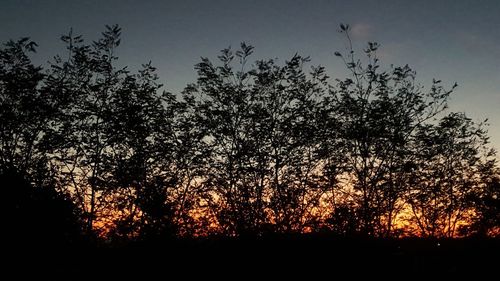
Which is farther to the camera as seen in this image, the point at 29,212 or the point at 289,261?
the point at 29,212

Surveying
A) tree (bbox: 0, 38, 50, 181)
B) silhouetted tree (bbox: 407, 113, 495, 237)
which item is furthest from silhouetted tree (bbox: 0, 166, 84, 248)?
silhouetted tree (bbox: 407, 113, 495, 237)

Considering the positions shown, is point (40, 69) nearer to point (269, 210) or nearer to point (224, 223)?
point (224, 223)

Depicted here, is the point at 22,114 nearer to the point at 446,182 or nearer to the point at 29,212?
the point at 29,212

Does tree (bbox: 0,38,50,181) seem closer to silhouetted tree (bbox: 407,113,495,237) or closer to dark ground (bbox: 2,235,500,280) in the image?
dark ground (bbox: 2,235,500,280)

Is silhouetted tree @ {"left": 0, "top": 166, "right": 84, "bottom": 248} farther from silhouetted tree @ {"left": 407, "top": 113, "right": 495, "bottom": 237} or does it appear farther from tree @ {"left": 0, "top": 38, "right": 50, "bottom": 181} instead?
silhouetted tree @ {"left": 407, "top": 113, "right": 495, "bottom": 237}

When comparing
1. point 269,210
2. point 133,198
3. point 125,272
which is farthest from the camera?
point 269,210

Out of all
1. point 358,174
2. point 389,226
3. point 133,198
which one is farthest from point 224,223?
point 389,226

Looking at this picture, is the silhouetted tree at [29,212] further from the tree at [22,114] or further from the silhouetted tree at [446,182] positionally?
the silhouetted tree at [446,182]

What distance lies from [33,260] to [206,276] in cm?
1048

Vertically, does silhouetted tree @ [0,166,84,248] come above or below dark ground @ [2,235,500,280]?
above

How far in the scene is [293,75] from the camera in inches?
1021

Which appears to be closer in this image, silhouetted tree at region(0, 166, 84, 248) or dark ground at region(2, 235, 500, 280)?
dark ground at region(2, 235, 500, 280)

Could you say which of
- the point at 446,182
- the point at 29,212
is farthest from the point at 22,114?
the point at 446,182

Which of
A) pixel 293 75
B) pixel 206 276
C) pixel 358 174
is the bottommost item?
pixel 206 276
